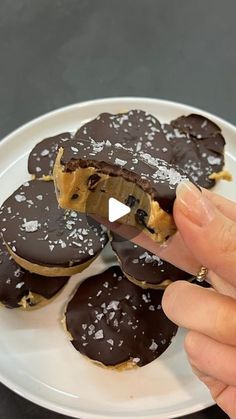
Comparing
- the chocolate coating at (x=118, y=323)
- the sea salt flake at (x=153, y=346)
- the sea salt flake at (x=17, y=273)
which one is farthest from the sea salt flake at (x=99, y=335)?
the sea salt flake at (x=17, y=273)

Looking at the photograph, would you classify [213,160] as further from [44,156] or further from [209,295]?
[209,295]

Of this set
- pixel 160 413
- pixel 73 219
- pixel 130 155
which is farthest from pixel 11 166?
pixel 160 413

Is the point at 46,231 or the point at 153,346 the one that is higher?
the point at 46,231

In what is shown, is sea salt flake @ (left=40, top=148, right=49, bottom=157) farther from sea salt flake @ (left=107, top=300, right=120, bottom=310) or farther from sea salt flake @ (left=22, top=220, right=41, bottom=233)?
sea salt flake @ (left=107, top=300, right=120, bottom=310)

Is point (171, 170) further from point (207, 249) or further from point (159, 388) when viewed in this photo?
point (159, 388)

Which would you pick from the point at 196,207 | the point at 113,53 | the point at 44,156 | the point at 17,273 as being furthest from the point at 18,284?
the point at 113,53

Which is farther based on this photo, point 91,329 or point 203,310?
point 91,329

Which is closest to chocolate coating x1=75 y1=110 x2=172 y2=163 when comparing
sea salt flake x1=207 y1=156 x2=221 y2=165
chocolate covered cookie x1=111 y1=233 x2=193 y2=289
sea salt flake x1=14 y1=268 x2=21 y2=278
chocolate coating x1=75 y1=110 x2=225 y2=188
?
chocolate coating x1=75 y1=110 x2=225 y2=188
